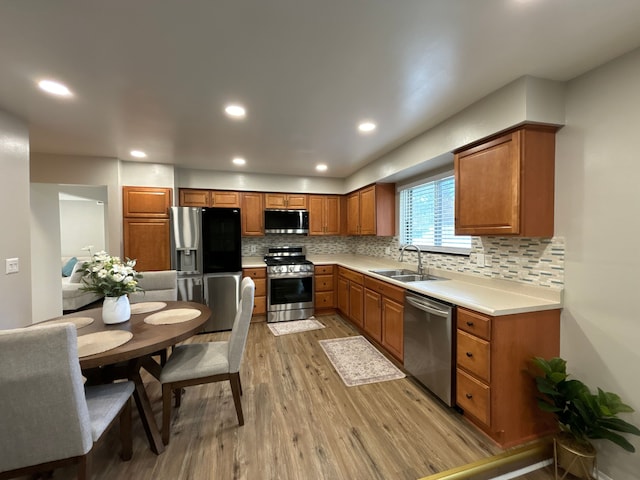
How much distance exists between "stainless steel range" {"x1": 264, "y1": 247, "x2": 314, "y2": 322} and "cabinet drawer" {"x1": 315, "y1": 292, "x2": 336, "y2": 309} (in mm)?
119

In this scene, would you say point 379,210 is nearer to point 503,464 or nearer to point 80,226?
point 503,464

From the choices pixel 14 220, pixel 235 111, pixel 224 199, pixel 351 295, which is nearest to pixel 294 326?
pixel 351 295

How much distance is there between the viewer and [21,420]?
3.51 ft

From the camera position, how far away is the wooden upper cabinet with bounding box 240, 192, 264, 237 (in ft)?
14.4

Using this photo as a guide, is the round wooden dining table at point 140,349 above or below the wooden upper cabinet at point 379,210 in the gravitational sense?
below

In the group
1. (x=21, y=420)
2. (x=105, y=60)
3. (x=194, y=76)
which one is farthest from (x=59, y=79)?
(x=21, y=420)

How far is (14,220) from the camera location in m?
2.24

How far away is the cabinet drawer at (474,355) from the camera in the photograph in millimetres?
1703

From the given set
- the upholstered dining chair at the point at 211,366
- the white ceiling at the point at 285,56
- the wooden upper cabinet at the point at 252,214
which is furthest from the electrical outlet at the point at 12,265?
the wooden upper cabinet at the point at 252,214

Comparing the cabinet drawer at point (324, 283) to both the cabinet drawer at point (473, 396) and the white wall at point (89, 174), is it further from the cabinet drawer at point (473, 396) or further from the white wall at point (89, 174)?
the white wall at point (89, 174)

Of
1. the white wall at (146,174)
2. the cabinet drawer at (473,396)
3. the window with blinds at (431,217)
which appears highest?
the white wall at (146,174)

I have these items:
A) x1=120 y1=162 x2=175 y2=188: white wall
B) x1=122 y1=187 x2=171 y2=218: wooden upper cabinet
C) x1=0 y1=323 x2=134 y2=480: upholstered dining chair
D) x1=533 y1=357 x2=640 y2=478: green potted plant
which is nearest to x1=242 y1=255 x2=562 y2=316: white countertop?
x1=533 y1=357 x2=640 y2=478: green potted plant

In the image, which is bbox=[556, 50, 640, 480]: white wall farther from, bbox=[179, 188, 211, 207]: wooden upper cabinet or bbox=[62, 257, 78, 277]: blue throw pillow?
bbox=[62, 257, 78, 277]: blue throw pillow

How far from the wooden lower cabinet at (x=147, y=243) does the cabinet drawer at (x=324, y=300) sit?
7.39ft
